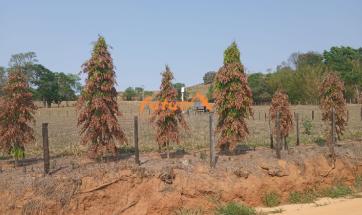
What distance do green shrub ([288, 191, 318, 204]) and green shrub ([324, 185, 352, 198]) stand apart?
1.88 feet

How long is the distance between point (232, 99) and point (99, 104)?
4523 millimetres

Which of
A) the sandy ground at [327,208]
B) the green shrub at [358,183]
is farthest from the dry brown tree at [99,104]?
the green shrub at [358,183]

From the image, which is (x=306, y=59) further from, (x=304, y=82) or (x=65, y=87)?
(x=65, y=87)

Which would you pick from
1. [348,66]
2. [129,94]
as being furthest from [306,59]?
[129,94]

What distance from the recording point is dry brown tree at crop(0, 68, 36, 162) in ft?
38.6

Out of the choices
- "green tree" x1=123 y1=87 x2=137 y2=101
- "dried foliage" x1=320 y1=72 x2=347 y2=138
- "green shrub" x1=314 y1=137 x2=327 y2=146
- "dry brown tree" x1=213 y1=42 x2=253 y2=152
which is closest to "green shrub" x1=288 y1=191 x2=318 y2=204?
"dry brown tree" x1=213 y1=42 x2=253 y2=152

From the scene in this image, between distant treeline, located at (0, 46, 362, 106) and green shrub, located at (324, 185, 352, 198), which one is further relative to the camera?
distant treeline, located at (0, 46, 362, 106)

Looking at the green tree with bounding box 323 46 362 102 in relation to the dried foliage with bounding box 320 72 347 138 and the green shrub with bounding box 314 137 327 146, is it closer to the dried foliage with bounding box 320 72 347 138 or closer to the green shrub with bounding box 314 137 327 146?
the green shrub with bounding box 314 137 327 146

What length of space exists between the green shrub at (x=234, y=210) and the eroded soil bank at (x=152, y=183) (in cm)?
29

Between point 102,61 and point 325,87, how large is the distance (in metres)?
10.1

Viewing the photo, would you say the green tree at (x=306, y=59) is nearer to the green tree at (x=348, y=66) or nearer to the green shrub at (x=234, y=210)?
the green tree at (x=348, y=66)

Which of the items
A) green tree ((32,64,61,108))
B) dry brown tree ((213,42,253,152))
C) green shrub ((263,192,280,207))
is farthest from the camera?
green tree ((32,64,61,108))

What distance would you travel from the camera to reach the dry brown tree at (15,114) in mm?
11773

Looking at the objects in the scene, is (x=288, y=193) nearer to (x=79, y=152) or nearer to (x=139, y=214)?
(x=139, y=214)
